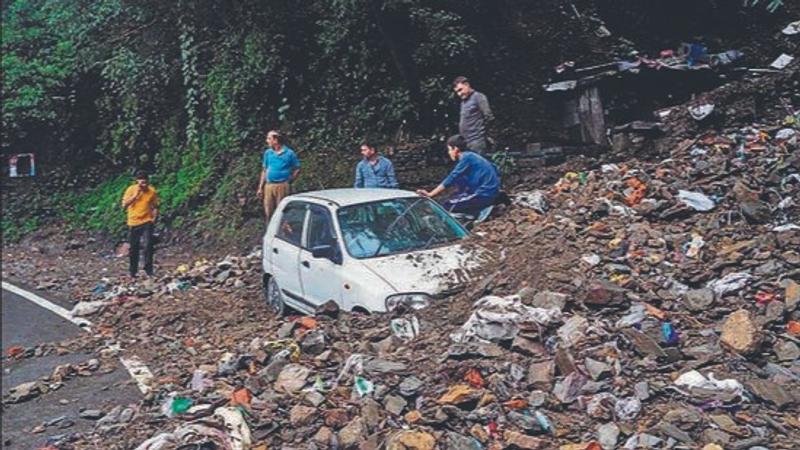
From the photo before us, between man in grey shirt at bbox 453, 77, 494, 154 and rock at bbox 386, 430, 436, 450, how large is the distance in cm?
656

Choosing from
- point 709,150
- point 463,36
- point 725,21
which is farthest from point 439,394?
point 725,21

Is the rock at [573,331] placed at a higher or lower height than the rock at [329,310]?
higher

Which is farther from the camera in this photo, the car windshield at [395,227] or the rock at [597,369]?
the car windshield at [395,227]

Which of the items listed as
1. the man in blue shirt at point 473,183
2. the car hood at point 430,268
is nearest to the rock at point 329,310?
the car hood at point 430,268

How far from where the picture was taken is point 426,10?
1434 centimetres

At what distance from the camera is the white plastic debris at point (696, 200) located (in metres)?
8.39

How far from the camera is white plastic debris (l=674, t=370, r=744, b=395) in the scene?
4934 mm

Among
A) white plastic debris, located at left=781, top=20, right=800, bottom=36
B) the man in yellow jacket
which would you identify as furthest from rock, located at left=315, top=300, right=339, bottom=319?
white plastic debris, located at left=781, top=20, right=800, bottom=36

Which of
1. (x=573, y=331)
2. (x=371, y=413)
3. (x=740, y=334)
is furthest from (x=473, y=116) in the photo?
(x=371, y=413)

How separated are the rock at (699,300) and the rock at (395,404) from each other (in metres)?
2.50

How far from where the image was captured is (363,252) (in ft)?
25.5

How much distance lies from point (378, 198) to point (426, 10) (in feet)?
22.3

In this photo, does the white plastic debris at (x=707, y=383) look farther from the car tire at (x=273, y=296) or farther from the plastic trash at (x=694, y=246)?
the car tire at (x=273, y=296)

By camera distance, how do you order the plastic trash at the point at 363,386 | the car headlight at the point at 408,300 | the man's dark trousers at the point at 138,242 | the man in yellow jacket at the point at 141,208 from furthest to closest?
the man's dark trousers at the point at 138,242, the man in yellow jacket at the point at 141,208, the car headlight at the point at 408,300, the plastic trash at the point at 363,386
